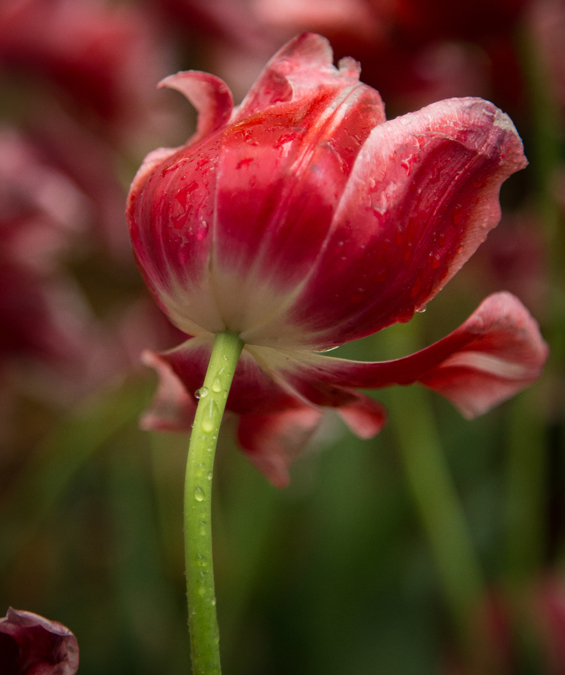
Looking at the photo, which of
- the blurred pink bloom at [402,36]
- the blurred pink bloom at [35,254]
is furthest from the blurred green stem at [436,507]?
the blurred pink bloom at [35,254]

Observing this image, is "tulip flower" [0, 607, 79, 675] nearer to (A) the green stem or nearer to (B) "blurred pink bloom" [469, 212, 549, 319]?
(A) the green stem

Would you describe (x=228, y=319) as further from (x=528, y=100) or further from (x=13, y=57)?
(x=13, y=57)

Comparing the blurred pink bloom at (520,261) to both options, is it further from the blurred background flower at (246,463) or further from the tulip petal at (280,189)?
the tulip petal at (280,189)

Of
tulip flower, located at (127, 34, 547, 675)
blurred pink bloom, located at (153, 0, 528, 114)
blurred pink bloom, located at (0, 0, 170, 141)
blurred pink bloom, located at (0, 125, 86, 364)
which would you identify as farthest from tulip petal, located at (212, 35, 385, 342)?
blurred pink bloom, located at (0, 0, 170, 141)

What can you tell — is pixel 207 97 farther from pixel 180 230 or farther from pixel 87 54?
pixel 87 54

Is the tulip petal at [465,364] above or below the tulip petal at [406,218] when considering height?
below
